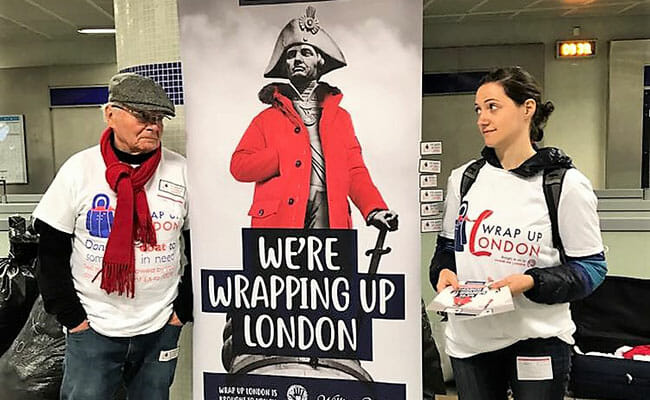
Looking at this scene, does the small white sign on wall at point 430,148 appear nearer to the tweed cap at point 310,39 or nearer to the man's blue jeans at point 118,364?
the tweed cap at point 310,39

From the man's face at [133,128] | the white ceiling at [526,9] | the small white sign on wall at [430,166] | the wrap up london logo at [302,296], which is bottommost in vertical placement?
the wrap up london logo at [302,296]

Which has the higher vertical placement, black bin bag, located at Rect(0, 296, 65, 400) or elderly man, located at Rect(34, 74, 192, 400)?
elderly man, located at Rect(34, 74, 192, 400)

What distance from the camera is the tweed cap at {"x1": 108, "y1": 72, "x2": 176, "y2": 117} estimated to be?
1.84 meters

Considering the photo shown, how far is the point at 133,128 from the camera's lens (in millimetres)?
1855

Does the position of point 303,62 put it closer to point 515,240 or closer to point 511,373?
point 515,240

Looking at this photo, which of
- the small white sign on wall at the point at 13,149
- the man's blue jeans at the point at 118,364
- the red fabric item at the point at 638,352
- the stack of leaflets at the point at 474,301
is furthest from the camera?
the small white sign on wall at the point at 13,149

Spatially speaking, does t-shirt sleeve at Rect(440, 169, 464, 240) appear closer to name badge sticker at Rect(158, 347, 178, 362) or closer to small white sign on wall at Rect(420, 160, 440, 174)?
small white sign on wall at Rect(420, 160, 440, 174)

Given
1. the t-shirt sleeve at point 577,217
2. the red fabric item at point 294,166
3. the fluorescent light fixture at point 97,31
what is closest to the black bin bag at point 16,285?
the red fabric item at point 294,166

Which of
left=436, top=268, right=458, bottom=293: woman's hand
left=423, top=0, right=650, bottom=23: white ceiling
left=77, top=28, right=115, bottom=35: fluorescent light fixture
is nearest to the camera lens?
left=436, top=268, right=458, bottom=293: woman's hand

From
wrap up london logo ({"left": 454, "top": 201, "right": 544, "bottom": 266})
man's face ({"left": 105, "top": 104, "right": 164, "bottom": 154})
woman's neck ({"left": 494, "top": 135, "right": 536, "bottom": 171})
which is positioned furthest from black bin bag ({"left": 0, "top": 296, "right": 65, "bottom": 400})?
woman's neck ({"left": 494, "top": 135, "right": 536, "bottom": 171})

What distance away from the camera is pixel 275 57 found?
6.40ft

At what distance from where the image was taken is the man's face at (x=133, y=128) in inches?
72.7

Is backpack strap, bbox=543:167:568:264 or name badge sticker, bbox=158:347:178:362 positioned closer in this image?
backpack strap, bbox=543:167:568:264

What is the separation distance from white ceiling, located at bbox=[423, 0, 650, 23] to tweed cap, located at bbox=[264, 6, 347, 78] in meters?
3.51
